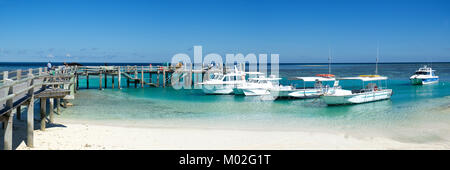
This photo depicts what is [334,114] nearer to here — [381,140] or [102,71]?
[381,140]

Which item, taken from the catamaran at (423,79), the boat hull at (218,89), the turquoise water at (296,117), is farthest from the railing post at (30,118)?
the catamaran at (423,79)

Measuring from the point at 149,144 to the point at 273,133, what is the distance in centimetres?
548

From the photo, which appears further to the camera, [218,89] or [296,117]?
[218,89]

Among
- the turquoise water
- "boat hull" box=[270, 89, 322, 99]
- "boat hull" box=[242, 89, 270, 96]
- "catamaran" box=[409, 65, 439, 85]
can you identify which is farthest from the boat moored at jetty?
"catamaran" box=[409, 65, 439, 85]

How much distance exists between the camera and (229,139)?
13750 mm

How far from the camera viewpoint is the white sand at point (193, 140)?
40.0 ft

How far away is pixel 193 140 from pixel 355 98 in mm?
17364

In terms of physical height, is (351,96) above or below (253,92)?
above

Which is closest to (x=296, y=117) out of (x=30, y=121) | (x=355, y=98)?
(x=355, y=98)

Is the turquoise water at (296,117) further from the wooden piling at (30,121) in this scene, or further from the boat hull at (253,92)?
the boat hull at (253,92)

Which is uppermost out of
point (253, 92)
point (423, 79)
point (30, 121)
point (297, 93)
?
point (423, 79)

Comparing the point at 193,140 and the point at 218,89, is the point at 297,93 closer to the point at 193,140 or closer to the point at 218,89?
the point at 218,89

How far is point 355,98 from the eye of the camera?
88.0 ft

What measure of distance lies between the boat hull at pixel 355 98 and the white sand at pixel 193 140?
439 inches
